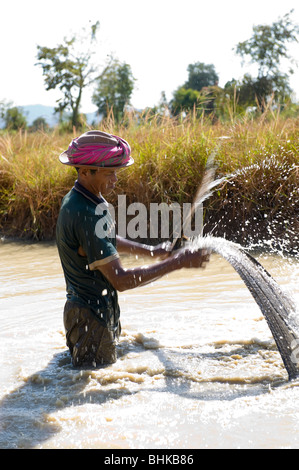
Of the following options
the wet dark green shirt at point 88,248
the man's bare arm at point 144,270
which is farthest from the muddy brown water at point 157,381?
the man's bare arm at point 144,270

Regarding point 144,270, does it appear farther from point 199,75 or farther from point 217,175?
point 199,75

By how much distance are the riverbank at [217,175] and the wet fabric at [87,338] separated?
3072mm

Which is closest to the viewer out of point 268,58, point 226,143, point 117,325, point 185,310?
point 117,325

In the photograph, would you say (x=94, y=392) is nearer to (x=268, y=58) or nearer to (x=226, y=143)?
(x=226, y=143)

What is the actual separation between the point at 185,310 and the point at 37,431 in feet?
6.23

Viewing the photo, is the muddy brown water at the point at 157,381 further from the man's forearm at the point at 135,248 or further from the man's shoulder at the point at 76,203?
the man's shoulder at the point at 76,203

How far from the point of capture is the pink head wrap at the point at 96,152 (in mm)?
2748

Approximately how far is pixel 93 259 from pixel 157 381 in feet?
2.57

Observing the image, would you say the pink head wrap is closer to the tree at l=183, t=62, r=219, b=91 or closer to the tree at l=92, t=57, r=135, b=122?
the tree at l=92, t=57, r=135, b=122

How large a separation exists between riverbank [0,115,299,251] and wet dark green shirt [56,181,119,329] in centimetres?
302

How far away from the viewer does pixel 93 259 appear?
104 inches

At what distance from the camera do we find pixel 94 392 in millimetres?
2693

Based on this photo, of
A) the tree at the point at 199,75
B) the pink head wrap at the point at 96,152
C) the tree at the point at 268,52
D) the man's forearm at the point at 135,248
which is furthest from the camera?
the tree at the point at 199,75

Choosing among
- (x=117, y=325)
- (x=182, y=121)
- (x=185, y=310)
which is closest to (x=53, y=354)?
(x=117, y=325)
